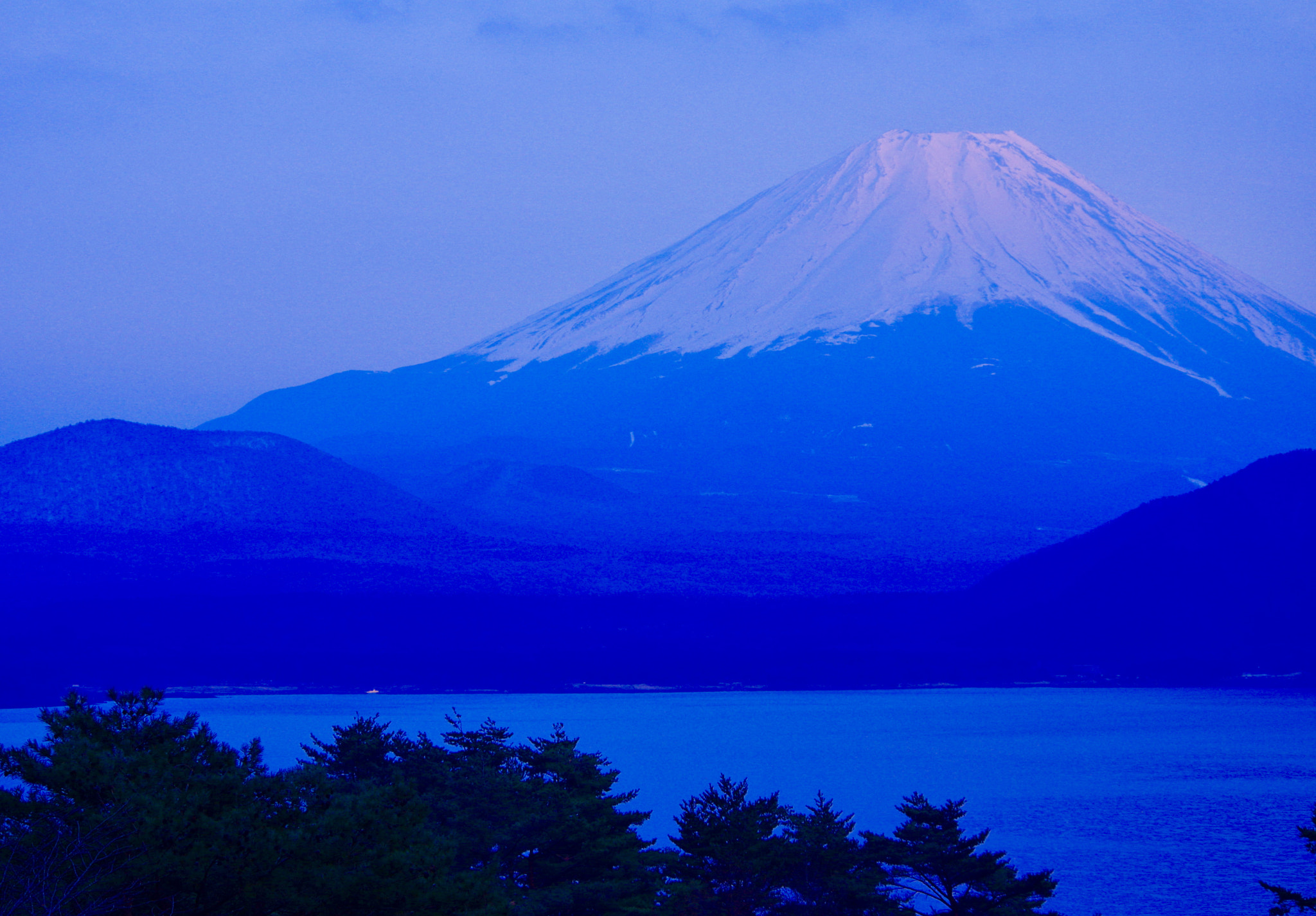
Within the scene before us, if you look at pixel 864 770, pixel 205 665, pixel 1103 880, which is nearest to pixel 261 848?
pixel 1103 880

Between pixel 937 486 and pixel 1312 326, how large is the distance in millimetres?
47292

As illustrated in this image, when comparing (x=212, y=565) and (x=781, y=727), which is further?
(x=212, y=565)

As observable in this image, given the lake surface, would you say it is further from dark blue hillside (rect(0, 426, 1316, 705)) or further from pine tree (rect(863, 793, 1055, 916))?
pine tree (rect(863, 793, 1055, 916))

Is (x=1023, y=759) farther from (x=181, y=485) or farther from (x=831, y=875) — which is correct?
(x=181, y=485)

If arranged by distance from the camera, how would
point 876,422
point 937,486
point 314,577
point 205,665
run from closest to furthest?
point 205,665 < point 314,577 < point 937,486 < point 876,422

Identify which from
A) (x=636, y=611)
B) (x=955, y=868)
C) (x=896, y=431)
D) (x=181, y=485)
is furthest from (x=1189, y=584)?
(x=955, y=868)

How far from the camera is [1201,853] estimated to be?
31812 millimetres

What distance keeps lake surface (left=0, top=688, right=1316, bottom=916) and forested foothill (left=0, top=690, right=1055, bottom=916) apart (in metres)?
9.04

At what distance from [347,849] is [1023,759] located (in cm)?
4364

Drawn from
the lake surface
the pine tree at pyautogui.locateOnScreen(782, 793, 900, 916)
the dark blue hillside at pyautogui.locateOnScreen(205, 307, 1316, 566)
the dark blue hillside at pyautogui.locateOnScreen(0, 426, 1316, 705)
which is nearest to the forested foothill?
the pine tree at pyautogui.locateOnScreen(782, 793, 900, 916)

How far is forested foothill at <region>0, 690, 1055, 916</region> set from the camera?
1081 centimetres

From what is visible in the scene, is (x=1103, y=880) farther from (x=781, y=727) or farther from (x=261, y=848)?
(x=781, y=727)

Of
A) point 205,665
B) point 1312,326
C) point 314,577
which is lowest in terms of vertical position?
point 205,665

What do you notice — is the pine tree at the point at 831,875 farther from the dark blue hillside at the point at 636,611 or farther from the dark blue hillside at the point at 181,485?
the dark blue hillside at the point at 181,485
